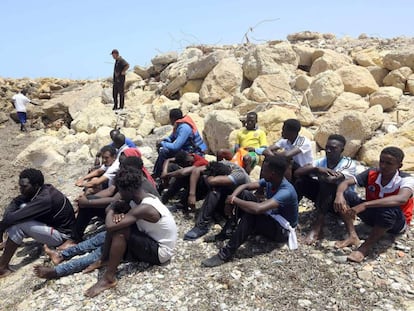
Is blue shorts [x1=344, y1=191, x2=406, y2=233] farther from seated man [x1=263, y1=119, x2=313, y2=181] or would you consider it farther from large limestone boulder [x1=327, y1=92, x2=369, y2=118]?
large limestone boulder [x1=327, y1=92, x2=369, y2=118]

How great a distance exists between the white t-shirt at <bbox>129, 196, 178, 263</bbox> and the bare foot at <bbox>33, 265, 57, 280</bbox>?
39.5 inches

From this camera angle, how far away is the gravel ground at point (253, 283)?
139 inches

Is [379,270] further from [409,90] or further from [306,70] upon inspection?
[306,70]

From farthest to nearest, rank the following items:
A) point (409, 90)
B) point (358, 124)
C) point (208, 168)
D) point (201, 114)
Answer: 1. point (201, 114)
2. point (409, 90)
3. point (358, 124)
4. point (208, 168)

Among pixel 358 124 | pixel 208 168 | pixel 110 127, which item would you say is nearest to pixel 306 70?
A: pixel 358 124

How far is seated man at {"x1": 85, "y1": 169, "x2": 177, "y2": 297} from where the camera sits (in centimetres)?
377

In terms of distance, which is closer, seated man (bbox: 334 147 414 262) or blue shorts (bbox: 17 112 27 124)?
seated man (bbox: 334 147 414 262)

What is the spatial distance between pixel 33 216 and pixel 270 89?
585 cm

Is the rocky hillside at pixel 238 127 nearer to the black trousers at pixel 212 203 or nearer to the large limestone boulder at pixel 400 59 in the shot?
the large limestone boulder at pixel 400 59

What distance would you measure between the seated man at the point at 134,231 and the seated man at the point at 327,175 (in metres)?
1.59

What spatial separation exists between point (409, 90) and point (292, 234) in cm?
594

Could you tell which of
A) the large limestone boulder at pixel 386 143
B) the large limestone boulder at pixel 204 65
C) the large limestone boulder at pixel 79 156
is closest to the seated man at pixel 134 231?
the large limestone boulder at pixel 386 143

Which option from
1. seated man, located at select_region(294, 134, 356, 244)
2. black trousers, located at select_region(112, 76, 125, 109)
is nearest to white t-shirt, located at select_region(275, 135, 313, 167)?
seated man, located at select_region(294, 134, 356, 244)

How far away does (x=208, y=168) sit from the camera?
16.2 ft
